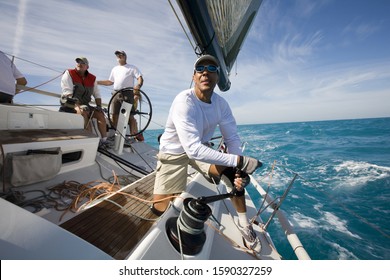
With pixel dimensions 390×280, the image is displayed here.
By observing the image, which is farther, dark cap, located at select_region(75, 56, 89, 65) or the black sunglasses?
dark cap, located at select_region(75, 56, 89, 65)

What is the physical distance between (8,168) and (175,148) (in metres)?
1.76

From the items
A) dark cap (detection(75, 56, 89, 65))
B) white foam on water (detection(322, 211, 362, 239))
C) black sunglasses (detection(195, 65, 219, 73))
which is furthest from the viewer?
white foam on water (detection(322, 211, 362, 239))

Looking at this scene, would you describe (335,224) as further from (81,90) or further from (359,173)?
(81,90)

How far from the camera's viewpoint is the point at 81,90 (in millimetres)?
3762

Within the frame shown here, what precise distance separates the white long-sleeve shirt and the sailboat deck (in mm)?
673

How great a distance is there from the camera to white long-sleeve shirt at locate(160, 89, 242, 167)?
5.02ft

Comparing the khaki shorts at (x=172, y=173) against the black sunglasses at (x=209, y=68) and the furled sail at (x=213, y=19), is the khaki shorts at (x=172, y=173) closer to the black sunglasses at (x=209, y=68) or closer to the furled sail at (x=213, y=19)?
the black sunglasses at (x=209, y=68)

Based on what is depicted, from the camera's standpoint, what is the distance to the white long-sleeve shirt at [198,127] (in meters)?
1.53

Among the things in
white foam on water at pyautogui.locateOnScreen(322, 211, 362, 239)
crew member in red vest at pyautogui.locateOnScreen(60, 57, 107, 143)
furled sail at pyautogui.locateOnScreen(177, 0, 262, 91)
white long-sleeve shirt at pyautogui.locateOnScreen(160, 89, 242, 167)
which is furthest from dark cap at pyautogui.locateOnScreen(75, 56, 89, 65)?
white foam on water at pyautogui.locateOnScreen(322, 211, 362, 239)

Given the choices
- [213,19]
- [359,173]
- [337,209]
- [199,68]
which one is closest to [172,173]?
[199,68]

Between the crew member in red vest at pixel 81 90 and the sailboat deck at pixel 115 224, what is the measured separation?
2457mm

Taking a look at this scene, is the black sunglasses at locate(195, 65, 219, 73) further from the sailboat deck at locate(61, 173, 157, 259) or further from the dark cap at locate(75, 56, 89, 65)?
the dark cap at locate(75, 56, 89, 65)

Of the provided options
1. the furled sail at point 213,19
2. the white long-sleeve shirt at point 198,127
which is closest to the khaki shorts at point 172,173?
the white long-sleeve shirt at point 198,127

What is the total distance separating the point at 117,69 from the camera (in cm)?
448
